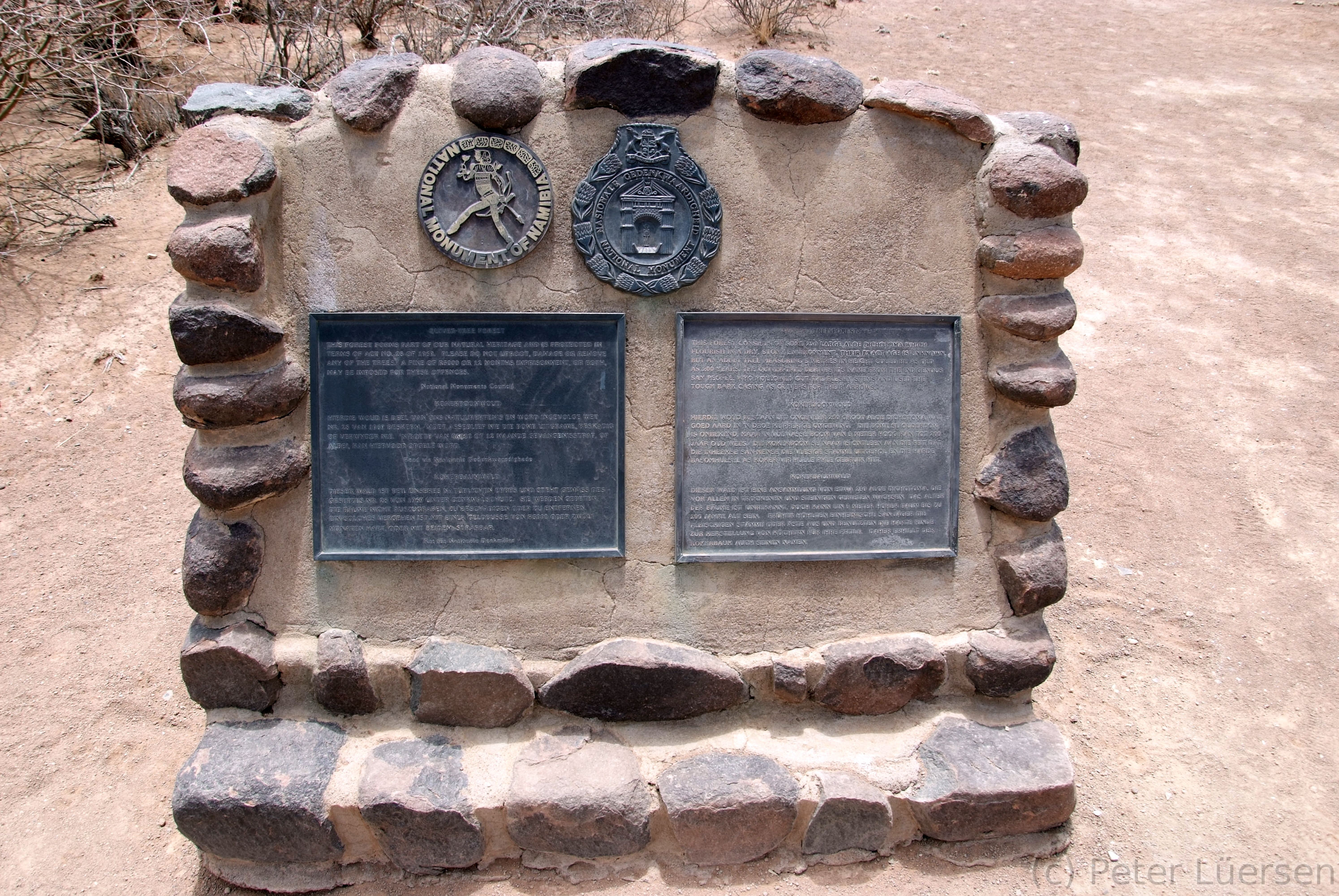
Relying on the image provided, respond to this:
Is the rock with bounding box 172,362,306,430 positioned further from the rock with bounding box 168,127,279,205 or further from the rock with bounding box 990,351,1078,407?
the rock with bounding box 990,351,1078,407

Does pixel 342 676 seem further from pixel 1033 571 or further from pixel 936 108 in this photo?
pixel 936 108

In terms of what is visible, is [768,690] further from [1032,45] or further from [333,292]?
[1032,45]

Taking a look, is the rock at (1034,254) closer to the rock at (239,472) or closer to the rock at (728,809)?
the rock at (728,809)

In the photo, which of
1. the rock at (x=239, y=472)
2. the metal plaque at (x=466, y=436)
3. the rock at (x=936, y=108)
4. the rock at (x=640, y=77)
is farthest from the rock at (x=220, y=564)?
the rock at (x=936, y=108)

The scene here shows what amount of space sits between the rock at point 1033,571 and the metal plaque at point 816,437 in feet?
0.69

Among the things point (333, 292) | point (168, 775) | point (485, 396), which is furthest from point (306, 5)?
point (168, 775)

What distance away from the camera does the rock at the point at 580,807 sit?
2.67m

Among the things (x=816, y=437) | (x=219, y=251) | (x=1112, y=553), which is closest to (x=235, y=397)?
(x=219, y=251)

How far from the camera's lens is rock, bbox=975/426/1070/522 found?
298 cm

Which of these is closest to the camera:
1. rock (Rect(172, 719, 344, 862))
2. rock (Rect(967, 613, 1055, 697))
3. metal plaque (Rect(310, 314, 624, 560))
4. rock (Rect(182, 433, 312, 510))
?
rock (Rect(172, 719, 344, 862))

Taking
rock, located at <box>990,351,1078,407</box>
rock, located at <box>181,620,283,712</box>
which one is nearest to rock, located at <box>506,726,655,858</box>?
rock, located at <box>181,620,283,712</box>

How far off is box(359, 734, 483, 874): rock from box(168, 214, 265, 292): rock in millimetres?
1634

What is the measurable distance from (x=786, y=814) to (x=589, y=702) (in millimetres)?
748

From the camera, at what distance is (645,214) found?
286 cm
